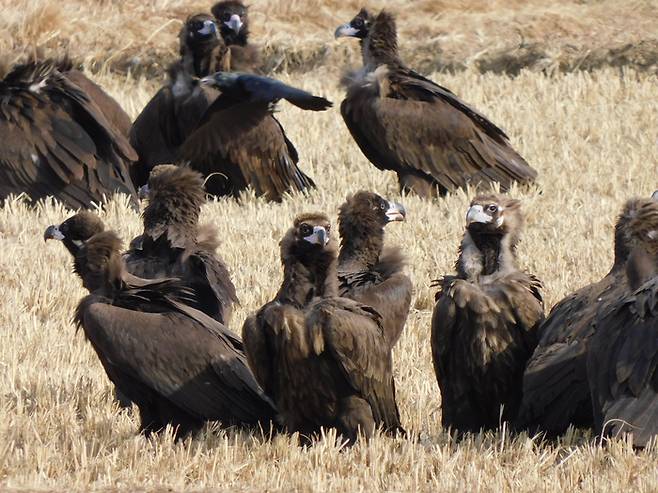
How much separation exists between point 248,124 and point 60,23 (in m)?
7.75

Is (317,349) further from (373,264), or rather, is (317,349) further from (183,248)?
(183,248)

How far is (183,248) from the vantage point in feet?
26.9

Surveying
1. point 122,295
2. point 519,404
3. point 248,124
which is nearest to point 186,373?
point 122,295

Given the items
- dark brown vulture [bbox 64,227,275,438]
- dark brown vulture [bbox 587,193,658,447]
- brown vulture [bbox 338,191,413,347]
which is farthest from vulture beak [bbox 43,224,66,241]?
dark brown vulture [bbox 587,193,658,447]

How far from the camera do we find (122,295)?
725 centimetres

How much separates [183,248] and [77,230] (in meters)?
0.61

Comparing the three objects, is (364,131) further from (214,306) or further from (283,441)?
(283,441)

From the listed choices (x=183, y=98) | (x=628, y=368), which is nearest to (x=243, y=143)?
(x=183, y=98)

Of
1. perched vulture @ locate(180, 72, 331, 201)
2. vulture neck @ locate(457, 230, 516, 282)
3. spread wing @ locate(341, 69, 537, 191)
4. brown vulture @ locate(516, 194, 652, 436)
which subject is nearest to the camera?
brown vulture @ locate(516, 194, 652, 436)

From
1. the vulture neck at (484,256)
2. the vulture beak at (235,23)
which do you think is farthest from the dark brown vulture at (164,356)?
the vulture beak at (235,23)

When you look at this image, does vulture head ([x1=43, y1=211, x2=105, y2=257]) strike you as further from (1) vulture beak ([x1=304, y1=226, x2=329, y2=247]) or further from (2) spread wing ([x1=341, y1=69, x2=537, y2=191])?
(2) spread wing ([x1=341, y1=69, x2=537, y2=191])

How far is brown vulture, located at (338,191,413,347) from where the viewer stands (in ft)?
25.3

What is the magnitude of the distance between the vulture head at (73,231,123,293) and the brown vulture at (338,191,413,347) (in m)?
1.20

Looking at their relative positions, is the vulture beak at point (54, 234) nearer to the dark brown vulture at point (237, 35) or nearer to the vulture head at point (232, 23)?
the dark brown vulture at point (237, 35)
